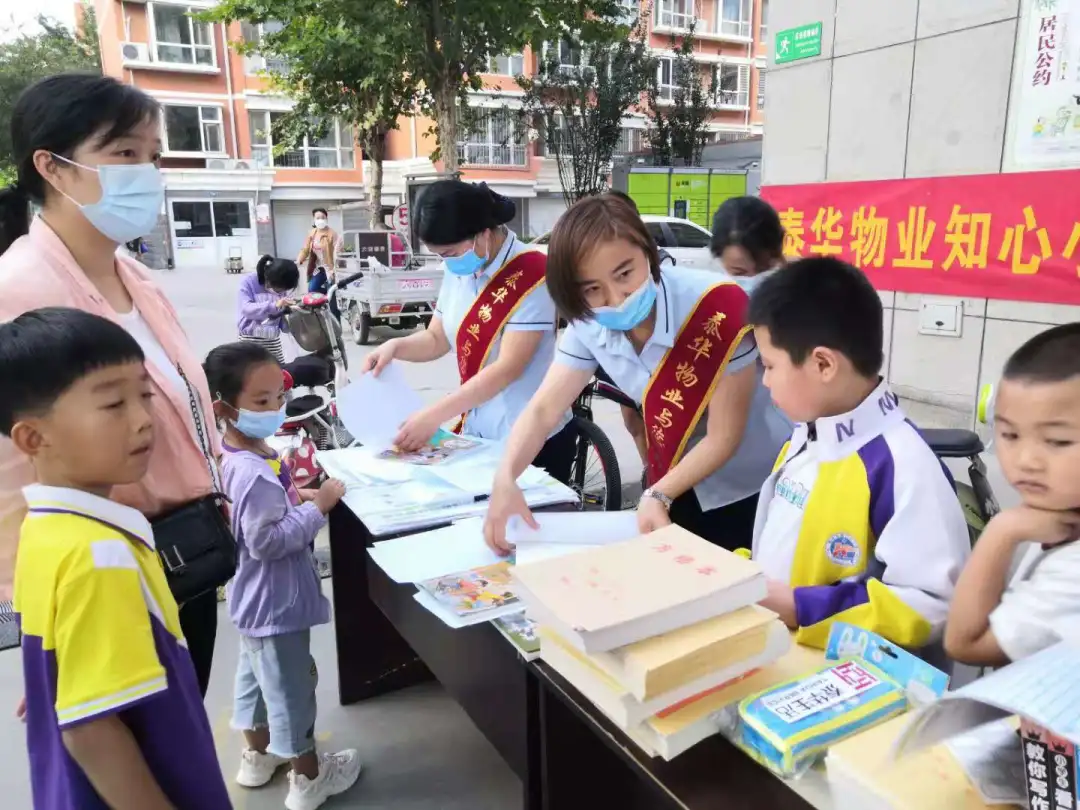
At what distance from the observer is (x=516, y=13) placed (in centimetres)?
980

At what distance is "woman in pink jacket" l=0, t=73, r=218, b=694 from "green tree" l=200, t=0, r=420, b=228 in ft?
29.3

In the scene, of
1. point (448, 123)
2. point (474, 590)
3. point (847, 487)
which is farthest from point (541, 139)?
point (847, 487)

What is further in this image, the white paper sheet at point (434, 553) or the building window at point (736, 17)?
the building window at point (736, 17)

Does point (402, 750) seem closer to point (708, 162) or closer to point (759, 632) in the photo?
point (759, 632)

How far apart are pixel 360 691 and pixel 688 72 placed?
60.7ft

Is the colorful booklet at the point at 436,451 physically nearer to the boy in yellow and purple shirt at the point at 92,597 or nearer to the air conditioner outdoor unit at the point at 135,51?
the boy in yellow and purple shirt at the point at 92,597

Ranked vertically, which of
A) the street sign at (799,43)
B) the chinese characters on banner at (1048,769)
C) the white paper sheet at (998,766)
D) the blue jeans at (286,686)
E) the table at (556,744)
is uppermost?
the street sign at (799,43)

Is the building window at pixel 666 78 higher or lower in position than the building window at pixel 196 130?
higher

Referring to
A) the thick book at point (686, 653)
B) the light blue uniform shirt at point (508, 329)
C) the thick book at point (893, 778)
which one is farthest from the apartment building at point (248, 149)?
the thick book at point (893, 778)

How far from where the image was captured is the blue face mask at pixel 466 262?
2014 millimetres

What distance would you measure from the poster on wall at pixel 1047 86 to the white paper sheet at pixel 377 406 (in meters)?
3.18

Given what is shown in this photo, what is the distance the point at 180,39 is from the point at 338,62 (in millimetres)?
13018

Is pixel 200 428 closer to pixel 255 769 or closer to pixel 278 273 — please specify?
pixel 255 769

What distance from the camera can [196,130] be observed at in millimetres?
20516
